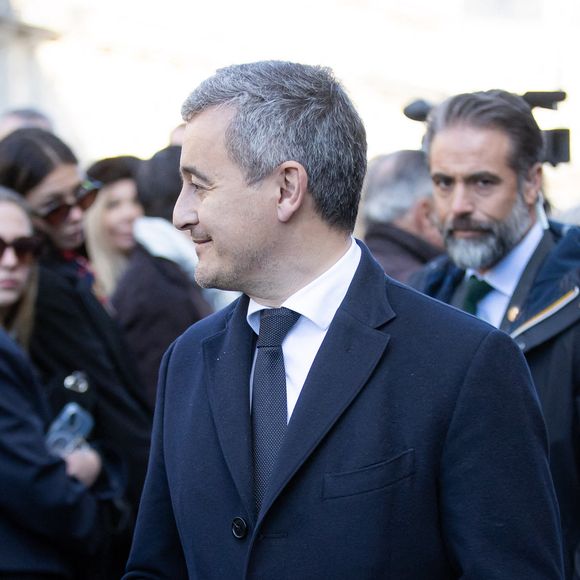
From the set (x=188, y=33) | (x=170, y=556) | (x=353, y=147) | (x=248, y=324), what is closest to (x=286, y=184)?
(x=353, y=147)

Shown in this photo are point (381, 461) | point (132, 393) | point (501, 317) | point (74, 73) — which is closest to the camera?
point (381, 461)

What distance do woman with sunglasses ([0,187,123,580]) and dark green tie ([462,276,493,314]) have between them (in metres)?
1.35

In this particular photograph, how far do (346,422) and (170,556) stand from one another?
0.54m

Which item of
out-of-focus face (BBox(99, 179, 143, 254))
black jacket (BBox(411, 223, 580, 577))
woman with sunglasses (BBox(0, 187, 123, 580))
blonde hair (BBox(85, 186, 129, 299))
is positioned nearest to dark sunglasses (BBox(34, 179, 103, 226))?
woman with sunglasses (BBox(0, 187, 123, 580))

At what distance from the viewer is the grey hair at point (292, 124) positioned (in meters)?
2.37

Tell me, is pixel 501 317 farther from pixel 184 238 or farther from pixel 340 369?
pixel 184 238

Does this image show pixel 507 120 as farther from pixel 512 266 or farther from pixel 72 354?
pixel 72 354

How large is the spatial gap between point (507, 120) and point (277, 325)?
1.59 metres

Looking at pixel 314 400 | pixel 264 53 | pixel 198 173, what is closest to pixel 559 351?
pixel 314 400

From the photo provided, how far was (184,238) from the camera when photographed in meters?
5.02

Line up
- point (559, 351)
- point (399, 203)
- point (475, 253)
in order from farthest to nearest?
point (399, 203)
point (475, 253)
point (559, 351)

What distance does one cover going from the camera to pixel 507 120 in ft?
12.2

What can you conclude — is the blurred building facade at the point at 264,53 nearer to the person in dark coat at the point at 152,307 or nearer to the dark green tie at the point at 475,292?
the person in dark coat at the point at 152,307

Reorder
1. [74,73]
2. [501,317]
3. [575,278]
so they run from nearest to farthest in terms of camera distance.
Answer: [575,278] < [501,317] < [74,73]
